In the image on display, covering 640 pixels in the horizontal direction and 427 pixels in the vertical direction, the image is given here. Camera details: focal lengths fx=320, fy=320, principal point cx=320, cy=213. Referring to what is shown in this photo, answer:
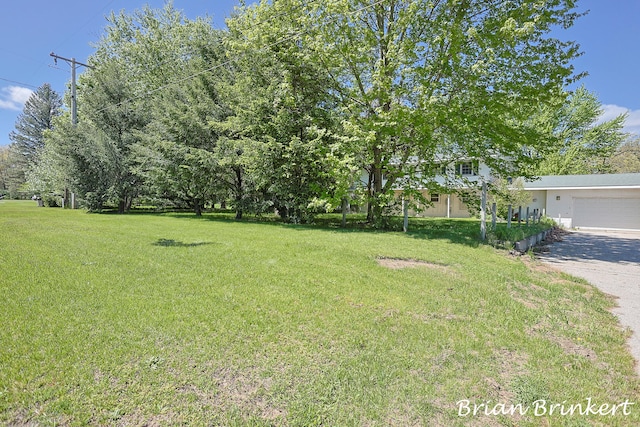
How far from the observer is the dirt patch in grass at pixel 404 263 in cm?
625

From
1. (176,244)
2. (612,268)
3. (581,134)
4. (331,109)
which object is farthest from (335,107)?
(581,134)

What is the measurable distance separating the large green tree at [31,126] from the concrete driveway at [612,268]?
56890 millimetres

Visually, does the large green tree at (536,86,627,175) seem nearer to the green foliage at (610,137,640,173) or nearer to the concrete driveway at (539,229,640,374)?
the green foliage at (610,137,640,173)

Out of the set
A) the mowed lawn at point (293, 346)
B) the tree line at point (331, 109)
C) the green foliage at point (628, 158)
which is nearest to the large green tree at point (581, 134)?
the green foliage at point (628, 158)

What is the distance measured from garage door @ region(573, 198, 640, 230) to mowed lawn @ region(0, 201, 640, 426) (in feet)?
59.1

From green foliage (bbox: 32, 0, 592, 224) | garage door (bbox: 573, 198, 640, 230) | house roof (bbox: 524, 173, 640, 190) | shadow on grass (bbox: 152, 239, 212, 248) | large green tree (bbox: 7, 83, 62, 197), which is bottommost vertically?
shadow on grass (bbox: 152, 239, 212, 248)

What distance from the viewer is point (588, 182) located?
19.1 m

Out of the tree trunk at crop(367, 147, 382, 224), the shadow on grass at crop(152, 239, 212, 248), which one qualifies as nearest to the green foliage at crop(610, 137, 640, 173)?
the tree trunk at crop(367, 147, 382, 224)

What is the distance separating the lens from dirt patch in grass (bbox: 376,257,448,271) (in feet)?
20.5

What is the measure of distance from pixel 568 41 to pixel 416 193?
657 cm

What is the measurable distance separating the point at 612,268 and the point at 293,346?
28.3 feet

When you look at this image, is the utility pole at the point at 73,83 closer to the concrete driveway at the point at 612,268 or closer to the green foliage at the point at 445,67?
the green foliage at the point at 445,67

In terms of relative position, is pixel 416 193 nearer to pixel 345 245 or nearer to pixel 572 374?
pixel 345 245

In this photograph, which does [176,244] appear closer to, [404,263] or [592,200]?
[404,263]
